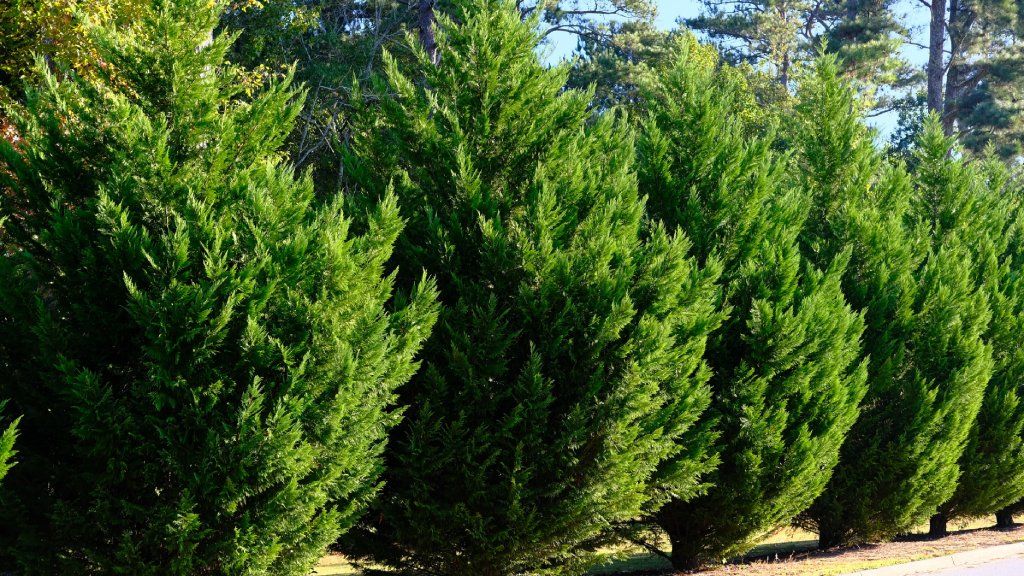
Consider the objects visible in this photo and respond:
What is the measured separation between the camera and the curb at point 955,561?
953cm

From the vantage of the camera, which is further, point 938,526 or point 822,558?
point 938,526

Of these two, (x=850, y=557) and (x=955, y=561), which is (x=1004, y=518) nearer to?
(x=955, y=561)

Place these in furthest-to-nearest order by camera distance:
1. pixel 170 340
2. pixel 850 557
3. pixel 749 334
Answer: pixel 850 557
pixel 749 334
pixel 170 340

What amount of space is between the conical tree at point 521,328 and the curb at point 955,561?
265 centimetres

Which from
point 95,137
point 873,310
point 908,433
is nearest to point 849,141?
point 873,310

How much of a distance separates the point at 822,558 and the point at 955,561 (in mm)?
1535

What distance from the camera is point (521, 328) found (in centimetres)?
789

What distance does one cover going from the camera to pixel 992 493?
13.5 m

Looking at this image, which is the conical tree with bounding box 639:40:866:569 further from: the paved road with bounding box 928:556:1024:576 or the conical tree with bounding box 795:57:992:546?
the paved road with bounding box 928:556:1024:576

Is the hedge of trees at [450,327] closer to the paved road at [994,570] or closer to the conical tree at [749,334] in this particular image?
the conical tree at [749,334]

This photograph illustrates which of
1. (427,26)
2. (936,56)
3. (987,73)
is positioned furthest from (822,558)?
(987,73)

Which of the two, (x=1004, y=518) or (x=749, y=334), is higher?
(x=749, y=334)

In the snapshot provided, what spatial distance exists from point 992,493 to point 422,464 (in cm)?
1034

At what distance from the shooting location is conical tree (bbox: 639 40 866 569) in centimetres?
936
